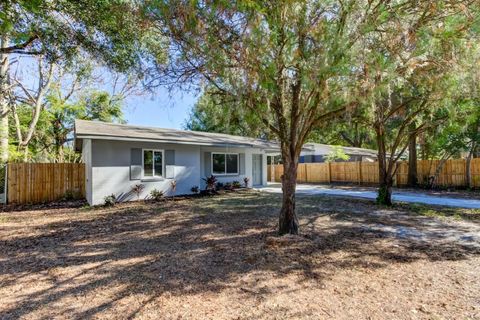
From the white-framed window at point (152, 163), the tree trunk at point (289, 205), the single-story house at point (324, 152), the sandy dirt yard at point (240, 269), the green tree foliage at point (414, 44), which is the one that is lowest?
the sandy dirt yard at point (240, 269)

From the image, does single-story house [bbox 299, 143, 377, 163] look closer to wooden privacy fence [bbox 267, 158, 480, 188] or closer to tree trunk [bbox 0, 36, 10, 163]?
wooden privacy fence [bbox 267, 158, 480, 188]

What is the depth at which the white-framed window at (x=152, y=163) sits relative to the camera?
459 inches

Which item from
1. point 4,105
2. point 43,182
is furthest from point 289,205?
point 4,105

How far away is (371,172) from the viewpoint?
58.4 feet

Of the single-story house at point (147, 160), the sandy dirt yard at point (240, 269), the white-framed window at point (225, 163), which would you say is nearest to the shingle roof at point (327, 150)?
the single-story house at point (147, 160)

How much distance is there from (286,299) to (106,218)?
21.3 ft

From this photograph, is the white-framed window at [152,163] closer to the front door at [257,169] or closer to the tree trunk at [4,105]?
the tree trunk at [4,105]

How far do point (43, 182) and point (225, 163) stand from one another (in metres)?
8.16

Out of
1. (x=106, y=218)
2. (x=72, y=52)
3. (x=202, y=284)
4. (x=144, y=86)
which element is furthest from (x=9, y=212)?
(x=202, y=284)

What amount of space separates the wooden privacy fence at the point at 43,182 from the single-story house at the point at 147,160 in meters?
0.99

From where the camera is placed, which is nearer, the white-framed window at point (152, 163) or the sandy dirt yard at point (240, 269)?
the sandy dirt yard at point (240, 269)

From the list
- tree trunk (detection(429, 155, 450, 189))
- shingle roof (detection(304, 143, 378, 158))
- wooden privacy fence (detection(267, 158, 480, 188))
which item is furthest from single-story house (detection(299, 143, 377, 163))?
tree trunk (detection(429, 155, 450, 189))

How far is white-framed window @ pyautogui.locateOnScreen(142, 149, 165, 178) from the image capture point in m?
11.7

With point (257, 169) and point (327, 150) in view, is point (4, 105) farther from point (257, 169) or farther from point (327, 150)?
point (327, 150)
